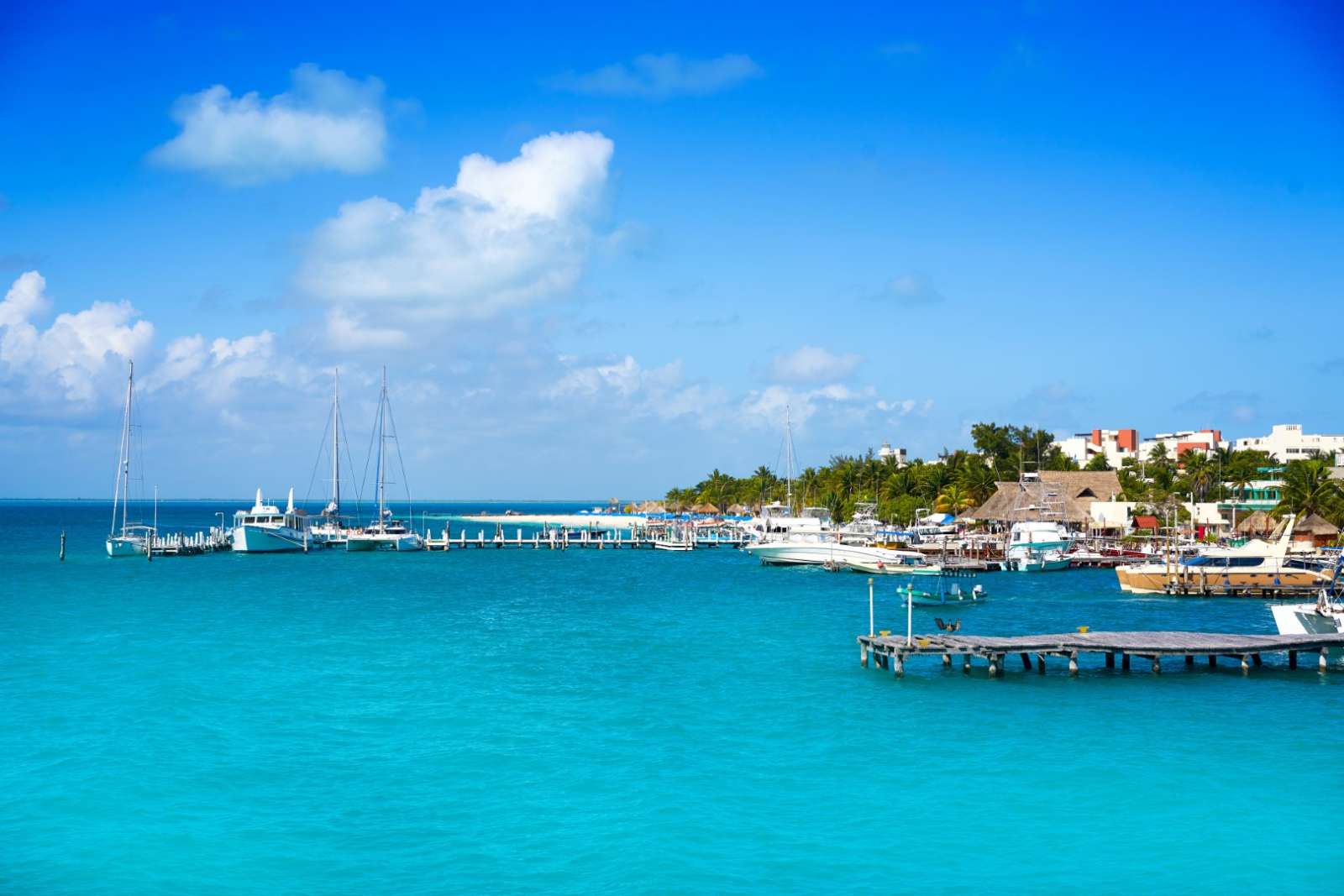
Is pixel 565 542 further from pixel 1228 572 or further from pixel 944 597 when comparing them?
pixel 1228 572

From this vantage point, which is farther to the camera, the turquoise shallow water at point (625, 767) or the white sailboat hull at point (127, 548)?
the white sailboat hull at point (127, 548)

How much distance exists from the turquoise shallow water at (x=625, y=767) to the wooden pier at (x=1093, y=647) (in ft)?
2.48

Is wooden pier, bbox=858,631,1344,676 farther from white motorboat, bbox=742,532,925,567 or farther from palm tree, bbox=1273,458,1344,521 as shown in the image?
palm tree, bbox=1273,458,1344,521

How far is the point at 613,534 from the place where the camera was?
146 meters

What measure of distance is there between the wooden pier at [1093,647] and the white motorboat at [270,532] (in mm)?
72026

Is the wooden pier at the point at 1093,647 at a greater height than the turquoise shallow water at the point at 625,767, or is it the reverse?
the wooden pier at the point at 1093,647

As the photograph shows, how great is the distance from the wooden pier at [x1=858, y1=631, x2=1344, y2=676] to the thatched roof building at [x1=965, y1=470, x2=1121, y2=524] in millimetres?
59339

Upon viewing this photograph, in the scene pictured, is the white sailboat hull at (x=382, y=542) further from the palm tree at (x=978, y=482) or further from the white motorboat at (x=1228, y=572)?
the white motorboat at (x=1228, y=572)

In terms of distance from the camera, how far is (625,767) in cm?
A: 2353

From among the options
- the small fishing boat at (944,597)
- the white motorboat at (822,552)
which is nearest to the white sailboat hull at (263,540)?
the white motorboat at (822,552)

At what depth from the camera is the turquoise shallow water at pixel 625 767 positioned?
715 inches

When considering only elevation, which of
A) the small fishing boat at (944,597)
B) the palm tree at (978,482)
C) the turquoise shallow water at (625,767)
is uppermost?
the palm tree at (978,482)

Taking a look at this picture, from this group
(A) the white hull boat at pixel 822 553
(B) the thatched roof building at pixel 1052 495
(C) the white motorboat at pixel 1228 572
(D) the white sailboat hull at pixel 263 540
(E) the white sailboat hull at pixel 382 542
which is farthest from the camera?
(E) the white sailboat hull at pixel 382 542

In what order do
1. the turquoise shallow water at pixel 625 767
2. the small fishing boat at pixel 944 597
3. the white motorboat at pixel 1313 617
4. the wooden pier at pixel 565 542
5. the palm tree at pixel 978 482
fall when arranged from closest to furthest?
the turquoise shallow water at pixel 625 767 < the white motorboat at pixel 1313 617 < the small fishing boat at pixel 944 597 < the wooden pier at pixel 565 542 < the palm tree at pixel 978 482
